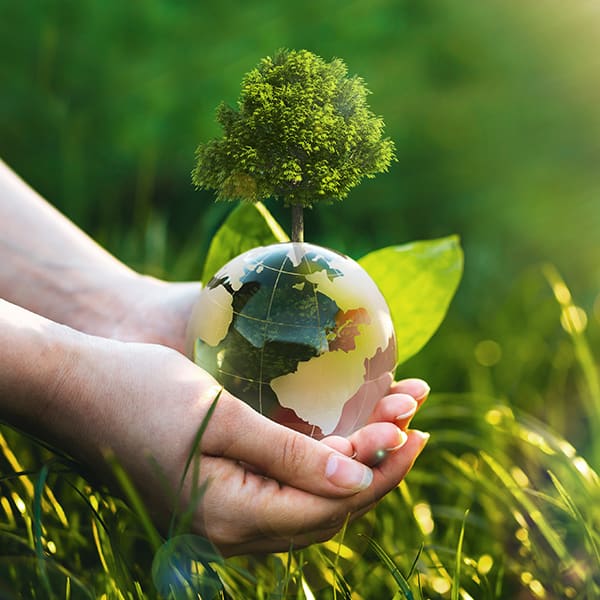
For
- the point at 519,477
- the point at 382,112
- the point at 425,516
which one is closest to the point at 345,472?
the point at 425,516

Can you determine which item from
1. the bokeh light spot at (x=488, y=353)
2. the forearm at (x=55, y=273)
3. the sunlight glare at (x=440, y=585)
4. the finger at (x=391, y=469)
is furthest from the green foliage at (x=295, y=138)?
the bokeh light spot at (x=488, y=353)

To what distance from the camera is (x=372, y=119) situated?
3.53 ft

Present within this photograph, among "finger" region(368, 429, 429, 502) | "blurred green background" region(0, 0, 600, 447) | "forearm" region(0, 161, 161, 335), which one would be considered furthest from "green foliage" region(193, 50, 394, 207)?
"blurred green background" region(0, 0, 600, 447)

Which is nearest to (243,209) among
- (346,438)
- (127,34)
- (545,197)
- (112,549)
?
(346,438)

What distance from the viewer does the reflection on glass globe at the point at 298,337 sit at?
3.46 ft

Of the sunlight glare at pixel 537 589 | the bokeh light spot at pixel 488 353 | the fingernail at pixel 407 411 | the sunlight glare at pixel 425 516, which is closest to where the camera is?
the fingernail at pixel 407 411

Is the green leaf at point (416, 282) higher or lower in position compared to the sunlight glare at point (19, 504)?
higher

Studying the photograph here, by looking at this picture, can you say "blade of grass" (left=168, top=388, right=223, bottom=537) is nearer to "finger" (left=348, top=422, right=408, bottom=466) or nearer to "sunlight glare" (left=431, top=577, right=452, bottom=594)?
"finger" (left=348, top=422, right=408, bottom=466)

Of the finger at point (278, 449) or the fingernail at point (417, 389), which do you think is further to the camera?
the fingernail at point (417, 389)

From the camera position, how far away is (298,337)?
3.44 feet

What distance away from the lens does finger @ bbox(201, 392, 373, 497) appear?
1018 mm

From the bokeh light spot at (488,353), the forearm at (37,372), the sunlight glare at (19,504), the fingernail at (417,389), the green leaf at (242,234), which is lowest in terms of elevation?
the bokeh light spot at (488,353)

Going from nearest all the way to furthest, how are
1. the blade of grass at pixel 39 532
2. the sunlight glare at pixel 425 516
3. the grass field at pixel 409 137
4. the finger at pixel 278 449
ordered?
the blade of grass at pixel 39 532 < the finger at pixel 278 449 < the sunlight glare at pixel 425 516 < the grass field at pixel 409 137

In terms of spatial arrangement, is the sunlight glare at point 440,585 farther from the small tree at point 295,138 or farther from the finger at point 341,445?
the small tree at point 295,138
